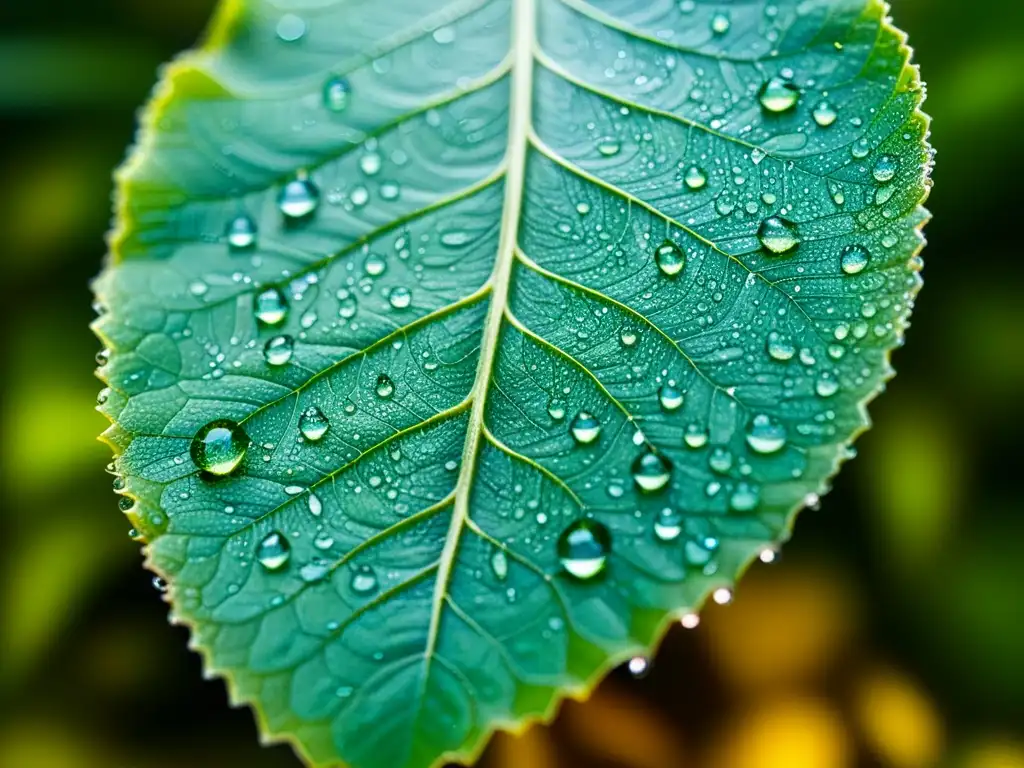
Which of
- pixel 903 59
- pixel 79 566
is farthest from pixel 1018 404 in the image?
pixel 79 566

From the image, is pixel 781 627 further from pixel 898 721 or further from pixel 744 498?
pixel 744 498

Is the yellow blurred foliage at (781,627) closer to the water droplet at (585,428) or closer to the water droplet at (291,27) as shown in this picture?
the water droplet at (585,428)

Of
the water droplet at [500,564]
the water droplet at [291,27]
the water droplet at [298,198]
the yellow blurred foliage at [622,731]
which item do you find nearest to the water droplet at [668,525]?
the water droplet at [500,564]

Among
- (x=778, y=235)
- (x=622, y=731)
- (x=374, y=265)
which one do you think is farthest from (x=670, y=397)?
(x=622, y=731)

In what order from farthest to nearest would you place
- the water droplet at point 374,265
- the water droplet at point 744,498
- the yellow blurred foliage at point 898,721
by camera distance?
the yellow blurred foliage at point 898,721 → the water droplet at point 374,265 → the water droplet at point 744,498

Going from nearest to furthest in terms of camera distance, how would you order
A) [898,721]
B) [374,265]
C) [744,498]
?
[744,498] < [374,265] < [898,721]

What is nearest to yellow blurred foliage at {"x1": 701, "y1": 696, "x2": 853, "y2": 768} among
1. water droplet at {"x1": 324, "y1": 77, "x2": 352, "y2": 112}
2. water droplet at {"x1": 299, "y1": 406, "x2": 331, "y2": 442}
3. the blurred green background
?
the blurred green background

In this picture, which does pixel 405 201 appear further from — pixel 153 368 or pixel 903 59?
pixel 903 59
